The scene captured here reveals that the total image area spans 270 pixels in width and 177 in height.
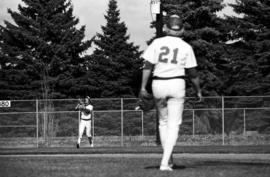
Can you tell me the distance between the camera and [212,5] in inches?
1703

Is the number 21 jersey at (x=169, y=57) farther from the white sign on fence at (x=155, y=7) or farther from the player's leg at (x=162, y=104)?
the white sign on fence at (x=155, y=7)

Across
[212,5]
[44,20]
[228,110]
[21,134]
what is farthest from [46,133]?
[44,20]

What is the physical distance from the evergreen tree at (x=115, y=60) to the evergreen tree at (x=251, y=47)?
40.0ft

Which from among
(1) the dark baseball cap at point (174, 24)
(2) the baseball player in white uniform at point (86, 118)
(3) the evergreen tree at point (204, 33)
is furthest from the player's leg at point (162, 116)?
(3) the evergreen tree at point (204, 33)

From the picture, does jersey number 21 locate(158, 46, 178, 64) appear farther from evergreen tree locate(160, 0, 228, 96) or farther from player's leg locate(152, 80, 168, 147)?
evergreen tree locate(160, 0, 228, 96)

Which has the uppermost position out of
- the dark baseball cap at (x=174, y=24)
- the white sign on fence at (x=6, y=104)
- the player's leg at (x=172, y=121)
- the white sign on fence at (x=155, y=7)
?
the white sign on fence at (x=155, y=7)

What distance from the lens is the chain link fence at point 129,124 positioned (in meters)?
29.2

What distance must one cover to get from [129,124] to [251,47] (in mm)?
18660

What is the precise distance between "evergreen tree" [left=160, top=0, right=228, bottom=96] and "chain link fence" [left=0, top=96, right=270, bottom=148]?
11.4m

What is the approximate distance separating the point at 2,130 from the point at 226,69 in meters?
20.9

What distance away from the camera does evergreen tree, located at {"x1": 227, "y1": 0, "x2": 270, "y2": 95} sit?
144 ft

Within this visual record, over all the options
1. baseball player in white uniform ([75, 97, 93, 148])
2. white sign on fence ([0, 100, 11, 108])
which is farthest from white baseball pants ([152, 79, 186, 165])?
white sign on fence ([0, 100, 11, 108])

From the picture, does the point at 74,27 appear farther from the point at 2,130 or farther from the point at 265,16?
the point at 2,130

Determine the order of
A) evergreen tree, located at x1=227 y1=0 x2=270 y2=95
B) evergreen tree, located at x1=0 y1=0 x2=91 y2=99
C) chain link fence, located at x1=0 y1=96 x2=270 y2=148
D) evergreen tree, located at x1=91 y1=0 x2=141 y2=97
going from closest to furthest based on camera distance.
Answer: chain link fence, located at x1=0 y1=96 x2=270 y2=148 → evergreen tree, located at x1=227 y1=0 x2=270 y2=95 → evergreen tree, located at x1=0 y1=0 x2=91 y2=99 → evergreen tree, located at x1=91 y1=0 x2=141 y2=97
